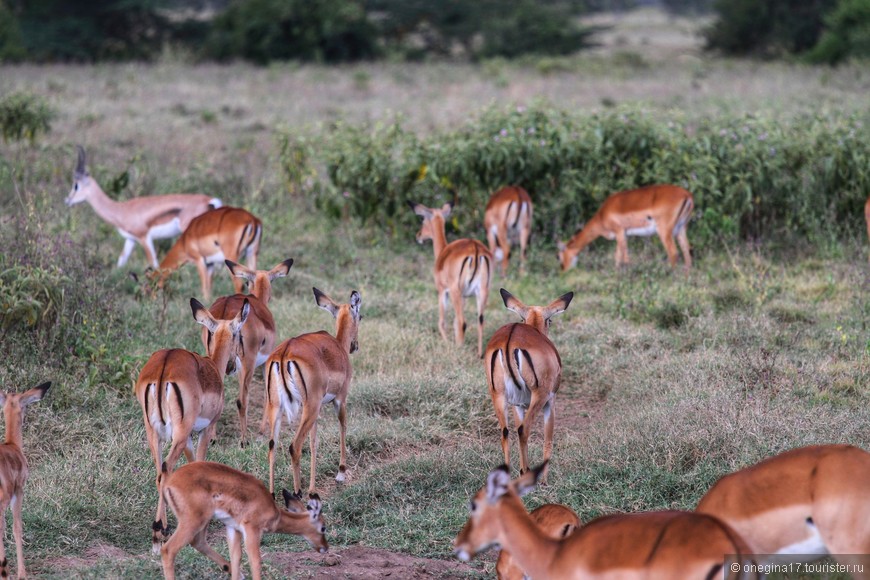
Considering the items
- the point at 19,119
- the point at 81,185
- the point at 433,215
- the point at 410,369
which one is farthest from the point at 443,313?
the point at 19,119

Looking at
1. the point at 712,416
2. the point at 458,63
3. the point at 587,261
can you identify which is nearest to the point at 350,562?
the point at 712,416

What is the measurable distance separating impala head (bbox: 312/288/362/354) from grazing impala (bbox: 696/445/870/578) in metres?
2.74

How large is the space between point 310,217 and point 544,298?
3.05 m

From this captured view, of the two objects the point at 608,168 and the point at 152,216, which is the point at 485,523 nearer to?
the point at 152,216

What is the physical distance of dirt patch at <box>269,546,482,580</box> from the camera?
414 centimetres

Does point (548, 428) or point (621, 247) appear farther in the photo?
point (621, 247)

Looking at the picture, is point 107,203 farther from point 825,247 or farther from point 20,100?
point 825,247

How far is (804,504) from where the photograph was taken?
323 cm

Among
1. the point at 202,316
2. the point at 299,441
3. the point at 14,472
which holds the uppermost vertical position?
the point at 202,316

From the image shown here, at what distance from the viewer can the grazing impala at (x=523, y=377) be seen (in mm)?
5055

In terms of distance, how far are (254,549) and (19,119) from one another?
28.7ft

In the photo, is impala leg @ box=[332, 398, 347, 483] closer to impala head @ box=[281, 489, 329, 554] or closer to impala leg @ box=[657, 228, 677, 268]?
impala head @ box=[281, 489, 329, 554]

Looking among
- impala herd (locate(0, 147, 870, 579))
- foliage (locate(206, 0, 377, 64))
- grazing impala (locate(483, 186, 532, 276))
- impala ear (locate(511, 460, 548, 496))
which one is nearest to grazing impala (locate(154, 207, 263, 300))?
impala herd (locate(0, 147, 870, 579))

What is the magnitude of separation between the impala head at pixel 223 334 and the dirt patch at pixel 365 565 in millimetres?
1299
